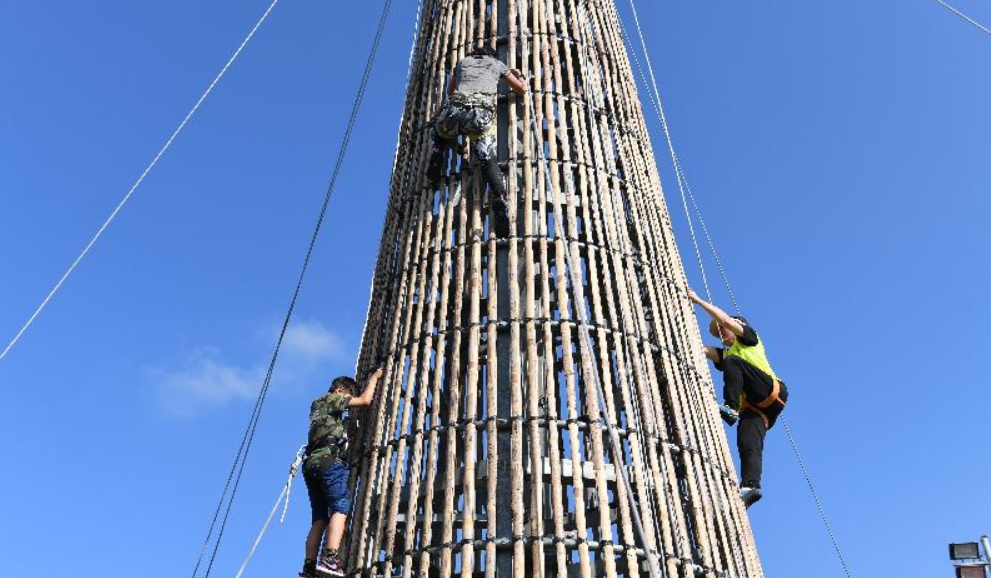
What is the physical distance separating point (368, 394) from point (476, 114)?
8.82ft

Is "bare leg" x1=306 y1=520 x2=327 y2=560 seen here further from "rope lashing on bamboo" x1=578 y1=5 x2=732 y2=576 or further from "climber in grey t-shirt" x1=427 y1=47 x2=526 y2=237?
"rope lashing on bamboo" x1=578 y1=5 x2=732 y2=576

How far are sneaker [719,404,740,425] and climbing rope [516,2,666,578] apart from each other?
1.97m

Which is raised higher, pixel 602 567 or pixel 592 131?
pixel 592 131

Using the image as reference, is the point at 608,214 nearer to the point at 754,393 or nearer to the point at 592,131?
the point at 592,131

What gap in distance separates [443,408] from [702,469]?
6.59 ft

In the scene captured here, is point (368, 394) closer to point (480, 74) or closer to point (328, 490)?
point (328, 490)

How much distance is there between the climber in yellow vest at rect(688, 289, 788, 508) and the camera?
829 cm

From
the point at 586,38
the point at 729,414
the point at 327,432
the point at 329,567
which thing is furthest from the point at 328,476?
the point at 586,38

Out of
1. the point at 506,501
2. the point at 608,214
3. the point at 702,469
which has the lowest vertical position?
the point at 506,501

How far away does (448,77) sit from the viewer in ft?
31.1

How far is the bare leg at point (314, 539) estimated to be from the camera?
6926mm

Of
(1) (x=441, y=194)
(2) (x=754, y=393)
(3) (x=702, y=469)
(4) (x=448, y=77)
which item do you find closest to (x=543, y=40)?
(4) (x=448, y=77)

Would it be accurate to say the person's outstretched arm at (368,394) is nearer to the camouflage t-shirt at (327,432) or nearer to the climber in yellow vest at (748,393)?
the camouflage t-shirt at (327,432)

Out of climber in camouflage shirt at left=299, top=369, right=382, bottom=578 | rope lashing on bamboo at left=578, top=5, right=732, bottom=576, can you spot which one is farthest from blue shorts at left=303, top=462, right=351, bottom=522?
rope lashing on bamboo at left=578, top=5, right=732, bottom=576
